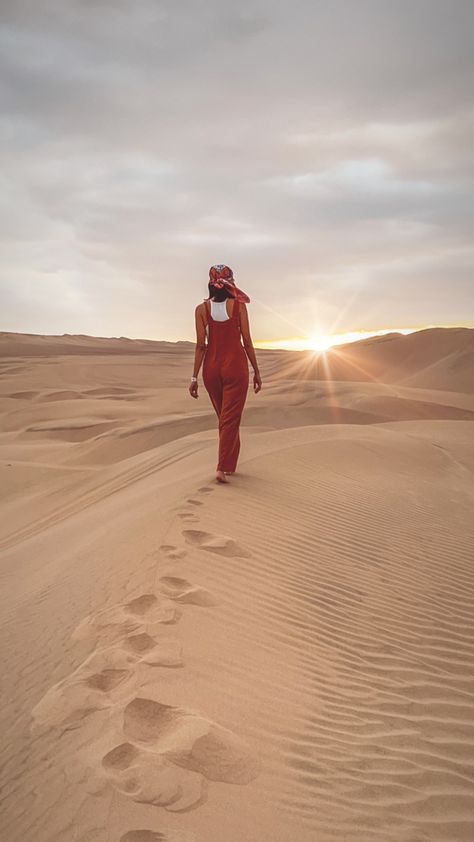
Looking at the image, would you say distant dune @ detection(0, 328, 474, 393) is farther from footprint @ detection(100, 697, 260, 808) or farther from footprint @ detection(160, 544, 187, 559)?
footprint @ detection(100, 697, 260, 808)

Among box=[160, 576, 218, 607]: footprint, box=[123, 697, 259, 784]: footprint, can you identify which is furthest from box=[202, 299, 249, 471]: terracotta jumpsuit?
box=[123, 697, 259, 784]: footprint

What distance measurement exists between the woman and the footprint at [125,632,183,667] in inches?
124

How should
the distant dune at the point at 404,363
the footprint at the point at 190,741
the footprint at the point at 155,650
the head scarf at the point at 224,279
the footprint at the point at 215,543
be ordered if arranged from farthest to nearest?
1. the distant dune at the point at 404,363
2. the head scarf at the point at 224,279
3. the footprint at the point at 215,543
4. the footprint at the point at 155,650
5. the footprint at the point at 190,741

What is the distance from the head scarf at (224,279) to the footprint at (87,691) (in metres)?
3.89

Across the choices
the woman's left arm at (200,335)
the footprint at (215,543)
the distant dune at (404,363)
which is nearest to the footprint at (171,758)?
the footprint at (215,543)

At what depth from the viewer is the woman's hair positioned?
220 inches

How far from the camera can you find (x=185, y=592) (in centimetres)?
341

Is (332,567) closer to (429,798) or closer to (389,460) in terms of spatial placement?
(429,798)

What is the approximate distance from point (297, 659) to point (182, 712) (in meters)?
0.88

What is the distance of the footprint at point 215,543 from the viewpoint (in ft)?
13.6

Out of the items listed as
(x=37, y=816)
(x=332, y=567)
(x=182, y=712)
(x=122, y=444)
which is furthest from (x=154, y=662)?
(x=122, y=444)

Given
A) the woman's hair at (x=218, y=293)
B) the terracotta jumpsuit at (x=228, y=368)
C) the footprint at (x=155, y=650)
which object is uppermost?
the woman's hair at (x=218, y=293)

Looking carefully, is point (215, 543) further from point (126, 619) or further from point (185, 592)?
point (126, 619)

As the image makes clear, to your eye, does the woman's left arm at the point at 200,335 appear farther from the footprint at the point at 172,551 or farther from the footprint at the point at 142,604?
the footprint at the point at 142,604
